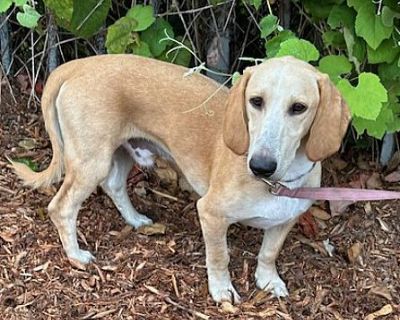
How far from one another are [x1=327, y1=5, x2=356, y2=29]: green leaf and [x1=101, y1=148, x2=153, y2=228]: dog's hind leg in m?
1.13

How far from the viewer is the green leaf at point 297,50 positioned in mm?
3404

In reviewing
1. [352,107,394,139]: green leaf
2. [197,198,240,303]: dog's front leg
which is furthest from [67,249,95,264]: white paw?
[352,107,394,139]: green leaf

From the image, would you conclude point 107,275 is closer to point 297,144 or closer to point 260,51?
point 297,144

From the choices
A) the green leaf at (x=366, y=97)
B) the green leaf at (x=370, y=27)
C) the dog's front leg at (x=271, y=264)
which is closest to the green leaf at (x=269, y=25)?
the green leaf at (x=370, y=27)

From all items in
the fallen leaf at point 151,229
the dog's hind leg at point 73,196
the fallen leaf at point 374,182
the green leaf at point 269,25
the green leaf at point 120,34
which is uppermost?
the green leaf at point 269,25

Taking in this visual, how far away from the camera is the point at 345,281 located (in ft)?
12.6

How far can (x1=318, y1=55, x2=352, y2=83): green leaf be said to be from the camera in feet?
12.1

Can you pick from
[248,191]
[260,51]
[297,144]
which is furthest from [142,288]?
[260,51]

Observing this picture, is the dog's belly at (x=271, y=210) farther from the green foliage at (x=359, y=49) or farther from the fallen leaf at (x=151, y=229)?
the fallen leaf at (x=151, y=229)

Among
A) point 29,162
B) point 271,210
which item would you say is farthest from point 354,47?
point 29,162

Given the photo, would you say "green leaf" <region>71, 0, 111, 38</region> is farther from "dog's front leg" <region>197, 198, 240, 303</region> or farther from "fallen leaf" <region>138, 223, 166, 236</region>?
"dog's front leg" <region>197, 198, 240, 303</region>

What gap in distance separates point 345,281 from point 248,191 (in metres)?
0.79

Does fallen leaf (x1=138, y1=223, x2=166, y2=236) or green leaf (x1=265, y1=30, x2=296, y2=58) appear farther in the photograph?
fallen leaf (x1=138, y1=223, x2=166, y2=236)

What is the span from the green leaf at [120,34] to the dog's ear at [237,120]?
961 mm
